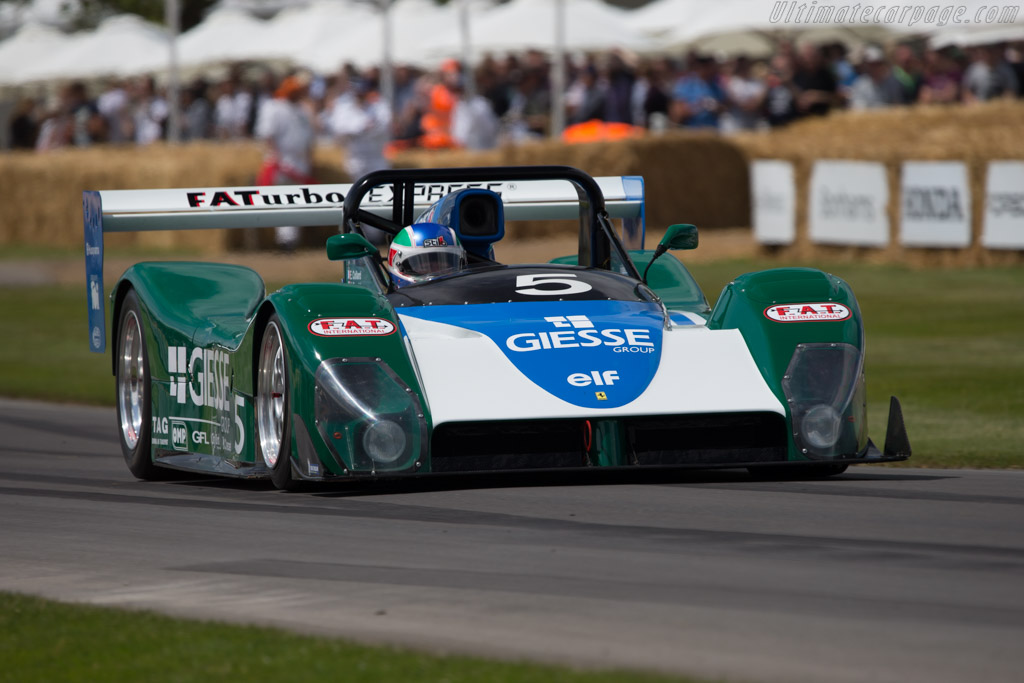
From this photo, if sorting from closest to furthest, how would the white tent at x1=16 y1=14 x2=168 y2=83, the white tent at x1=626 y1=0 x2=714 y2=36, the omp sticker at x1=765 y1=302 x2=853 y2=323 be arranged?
the omp sticker at x1=765 y1=302 x2=853 y2=323
the white tent at x1=626 y1=0 x2=714 y2=36
the white tent at x1=16 y1=14 x2=168 y2=83

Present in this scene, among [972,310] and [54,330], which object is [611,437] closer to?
[972,310]

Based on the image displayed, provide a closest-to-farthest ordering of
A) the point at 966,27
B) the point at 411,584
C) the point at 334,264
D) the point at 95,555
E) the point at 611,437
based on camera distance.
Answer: the point at 411,584 → the point at 95,555 → the point at 611,437 → the point at 334,264 → the point at 966,27

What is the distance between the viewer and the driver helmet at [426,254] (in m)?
8.66

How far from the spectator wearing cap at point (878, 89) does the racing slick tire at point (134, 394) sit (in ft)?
61.8

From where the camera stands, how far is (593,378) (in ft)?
24.4

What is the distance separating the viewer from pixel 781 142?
79.5ft

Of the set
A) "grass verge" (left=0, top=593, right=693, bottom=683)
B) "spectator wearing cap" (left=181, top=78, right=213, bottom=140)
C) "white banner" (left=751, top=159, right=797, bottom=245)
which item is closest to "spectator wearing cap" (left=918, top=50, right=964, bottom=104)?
"white banner" (left=751, top=159, right=797, bottom=245)

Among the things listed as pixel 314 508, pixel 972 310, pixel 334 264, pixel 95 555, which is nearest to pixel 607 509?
pixel 314 508

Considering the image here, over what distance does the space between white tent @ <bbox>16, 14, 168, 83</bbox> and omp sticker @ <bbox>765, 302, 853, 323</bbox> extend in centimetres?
3964

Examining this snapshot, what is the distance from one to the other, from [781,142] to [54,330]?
9.83m

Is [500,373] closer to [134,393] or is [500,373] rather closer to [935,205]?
[134,393]

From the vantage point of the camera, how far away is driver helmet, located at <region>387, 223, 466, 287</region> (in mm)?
8656

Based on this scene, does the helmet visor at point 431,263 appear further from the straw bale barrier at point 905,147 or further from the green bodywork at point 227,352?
the straw bale barrier at point 905,147

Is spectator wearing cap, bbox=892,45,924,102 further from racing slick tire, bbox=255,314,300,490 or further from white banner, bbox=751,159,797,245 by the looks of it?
racing slick tire, bbox=255,314,300,490
